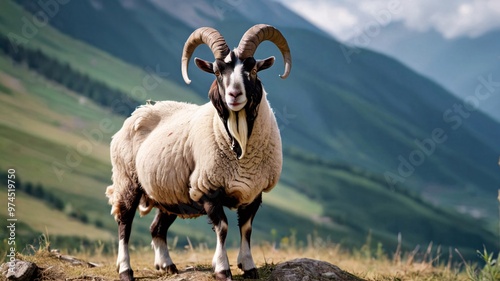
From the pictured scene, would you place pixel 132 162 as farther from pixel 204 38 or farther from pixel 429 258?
pixel 429 258

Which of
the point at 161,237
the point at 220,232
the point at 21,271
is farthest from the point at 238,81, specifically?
the point at 21,271

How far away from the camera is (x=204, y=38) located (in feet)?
28.6

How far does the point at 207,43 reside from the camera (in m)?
8.62

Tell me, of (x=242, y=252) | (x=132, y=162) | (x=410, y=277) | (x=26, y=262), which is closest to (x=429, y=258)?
(x=410, y=277)

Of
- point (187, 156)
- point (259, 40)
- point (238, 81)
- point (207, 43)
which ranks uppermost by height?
point (259, 40)

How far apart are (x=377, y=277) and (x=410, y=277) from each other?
48.0 inches

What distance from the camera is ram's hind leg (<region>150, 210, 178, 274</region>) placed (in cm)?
1029

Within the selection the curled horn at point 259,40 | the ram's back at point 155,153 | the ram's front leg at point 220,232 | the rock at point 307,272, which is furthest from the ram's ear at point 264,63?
the rock at point 307,272

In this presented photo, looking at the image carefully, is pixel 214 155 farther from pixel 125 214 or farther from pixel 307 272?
pixel 125 214

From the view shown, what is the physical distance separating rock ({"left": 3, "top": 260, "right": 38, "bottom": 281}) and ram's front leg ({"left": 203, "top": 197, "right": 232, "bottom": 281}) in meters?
3.10

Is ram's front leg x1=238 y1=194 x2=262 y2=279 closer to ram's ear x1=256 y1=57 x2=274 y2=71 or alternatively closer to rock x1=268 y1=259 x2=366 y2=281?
rock x1=268 y1=259 x2=366 y2=281

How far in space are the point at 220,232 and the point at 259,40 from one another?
2.58m

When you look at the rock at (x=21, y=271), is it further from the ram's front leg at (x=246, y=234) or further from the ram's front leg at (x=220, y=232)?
the ram's front leg at (x=246, y=234)

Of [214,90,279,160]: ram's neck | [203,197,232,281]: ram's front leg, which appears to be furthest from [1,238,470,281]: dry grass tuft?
[214,90,279,160]: ram's neck
